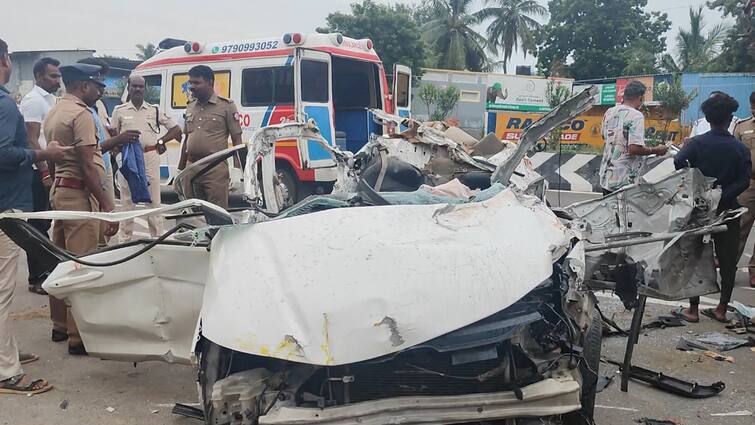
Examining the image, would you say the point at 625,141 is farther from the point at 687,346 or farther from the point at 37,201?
the point at 37,201

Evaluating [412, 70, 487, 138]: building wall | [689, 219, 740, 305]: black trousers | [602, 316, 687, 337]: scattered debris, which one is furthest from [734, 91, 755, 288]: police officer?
[412, 70, 487, 138]: building wall

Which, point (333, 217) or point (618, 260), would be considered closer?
point (333, 217)

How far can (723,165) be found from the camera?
4605mm

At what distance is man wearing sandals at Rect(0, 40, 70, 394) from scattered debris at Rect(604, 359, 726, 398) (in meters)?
3.55

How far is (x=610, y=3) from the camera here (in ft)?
135

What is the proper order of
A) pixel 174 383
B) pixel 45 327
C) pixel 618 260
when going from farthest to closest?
pixel 45 327, pixel 174 383, pixel 618 260

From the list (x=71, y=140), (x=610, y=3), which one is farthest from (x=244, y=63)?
(x=610, y=3)

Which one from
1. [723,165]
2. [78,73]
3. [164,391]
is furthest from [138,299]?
[723,165]

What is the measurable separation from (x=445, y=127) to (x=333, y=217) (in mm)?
3388

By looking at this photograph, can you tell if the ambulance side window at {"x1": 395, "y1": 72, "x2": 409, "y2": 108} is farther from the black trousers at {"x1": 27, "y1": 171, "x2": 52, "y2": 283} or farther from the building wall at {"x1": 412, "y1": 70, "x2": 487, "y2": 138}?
the building wall at {"x1": 412, "y1": 70, "x2": 487, "y2": 138}

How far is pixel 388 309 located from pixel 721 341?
128 inches

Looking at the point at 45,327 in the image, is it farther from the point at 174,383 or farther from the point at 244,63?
the point at 244,63

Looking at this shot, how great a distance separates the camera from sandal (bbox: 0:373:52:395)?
3.51m

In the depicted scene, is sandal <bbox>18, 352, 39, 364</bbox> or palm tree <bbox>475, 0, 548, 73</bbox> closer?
sandal <bbox>18, 352, 39, 364</bbox>
